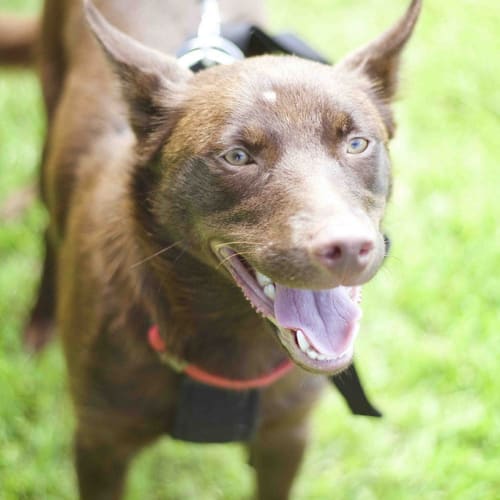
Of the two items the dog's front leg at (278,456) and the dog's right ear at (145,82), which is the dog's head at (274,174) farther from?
the dog's front leg at (278,456)

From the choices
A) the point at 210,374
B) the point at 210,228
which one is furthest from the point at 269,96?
the point at 210,374

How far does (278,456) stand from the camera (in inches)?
113

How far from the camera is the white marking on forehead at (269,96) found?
212cm

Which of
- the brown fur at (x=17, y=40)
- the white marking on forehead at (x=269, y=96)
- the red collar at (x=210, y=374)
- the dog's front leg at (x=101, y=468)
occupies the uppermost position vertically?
the white marking on forehead at (x=269, y=96)

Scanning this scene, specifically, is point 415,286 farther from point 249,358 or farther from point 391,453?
point 249,358

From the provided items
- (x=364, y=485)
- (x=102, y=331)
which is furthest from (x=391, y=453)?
(x=102, y=331)

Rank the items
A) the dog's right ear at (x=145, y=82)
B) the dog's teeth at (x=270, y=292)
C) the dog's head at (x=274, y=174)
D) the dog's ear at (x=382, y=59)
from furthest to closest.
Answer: the dog's ear at (x=382, y=59)
the dog's right ear at (x=145, y=82)
the dog's teeth at (x=270, y=292)
the dog's head at (x=274, y=174)

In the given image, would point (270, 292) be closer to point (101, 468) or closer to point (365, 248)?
point (365, 248)

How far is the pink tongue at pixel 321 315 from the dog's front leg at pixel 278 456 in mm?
710

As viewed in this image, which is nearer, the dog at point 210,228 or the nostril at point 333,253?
the nostril at point 333,253

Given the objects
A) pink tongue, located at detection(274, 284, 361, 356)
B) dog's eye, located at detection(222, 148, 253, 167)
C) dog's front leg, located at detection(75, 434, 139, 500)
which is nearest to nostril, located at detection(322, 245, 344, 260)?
pink tongue, located at detection(274, 284, 361, 356)

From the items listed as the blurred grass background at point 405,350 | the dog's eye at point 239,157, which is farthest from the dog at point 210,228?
the blurred grass background at point 405,350

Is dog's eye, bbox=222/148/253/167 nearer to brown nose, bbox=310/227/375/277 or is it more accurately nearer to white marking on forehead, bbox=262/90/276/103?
white marking on forehead, bbox=262/90/276/103

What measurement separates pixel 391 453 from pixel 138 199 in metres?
1.69
